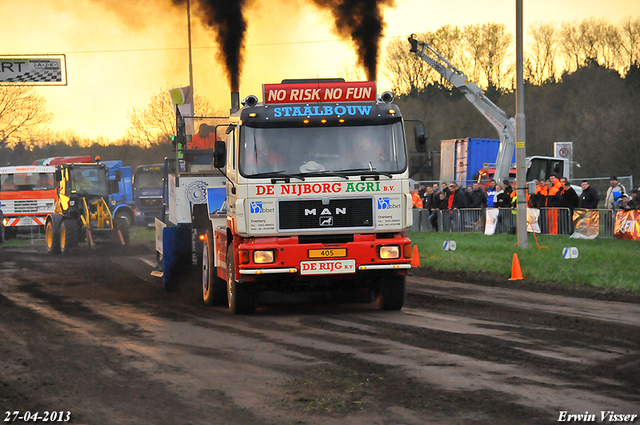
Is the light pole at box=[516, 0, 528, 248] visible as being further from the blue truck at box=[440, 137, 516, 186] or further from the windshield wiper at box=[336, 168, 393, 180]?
the blue truck at box=[440, 137, 516, 186]

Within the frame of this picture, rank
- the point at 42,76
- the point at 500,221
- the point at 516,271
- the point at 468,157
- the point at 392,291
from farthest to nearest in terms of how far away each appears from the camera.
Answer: the point at 468,157 < the point at 42,76 < the point at 500,221 < the point at 516,271 < the point at 392,291

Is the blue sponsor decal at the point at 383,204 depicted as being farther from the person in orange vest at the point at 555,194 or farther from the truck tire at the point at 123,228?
the truck tire at the point at 123,228

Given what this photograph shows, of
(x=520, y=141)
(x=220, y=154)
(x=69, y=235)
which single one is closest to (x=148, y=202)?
(x=69, y=235)

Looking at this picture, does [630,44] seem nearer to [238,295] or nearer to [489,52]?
[489,52]

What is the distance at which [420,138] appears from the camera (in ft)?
37.1

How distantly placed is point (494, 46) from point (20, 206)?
105 ft

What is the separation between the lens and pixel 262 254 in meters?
10.7

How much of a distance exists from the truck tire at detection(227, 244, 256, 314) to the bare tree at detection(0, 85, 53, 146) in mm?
51694

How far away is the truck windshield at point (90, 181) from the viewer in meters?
28.4

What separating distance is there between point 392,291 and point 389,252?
96cm

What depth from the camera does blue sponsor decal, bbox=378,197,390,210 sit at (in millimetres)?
10953

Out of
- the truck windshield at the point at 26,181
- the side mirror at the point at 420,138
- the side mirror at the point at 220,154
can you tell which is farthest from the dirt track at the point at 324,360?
the truck windshield at the point at 26,181

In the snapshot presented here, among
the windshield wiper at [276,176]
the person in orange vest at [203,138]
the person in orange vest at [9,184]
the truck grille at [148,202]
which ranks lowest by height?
the truck grille at [148,202]

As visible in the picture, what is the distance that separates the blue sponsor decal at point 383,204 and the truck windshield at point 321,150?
37cm
